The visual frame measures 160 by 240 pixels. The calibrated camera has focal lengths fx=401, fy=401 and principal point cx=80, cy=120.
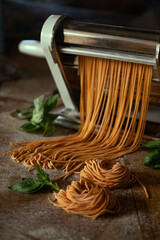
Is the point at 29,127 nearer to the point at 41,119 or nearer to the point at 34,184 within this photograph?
the point at 41,119

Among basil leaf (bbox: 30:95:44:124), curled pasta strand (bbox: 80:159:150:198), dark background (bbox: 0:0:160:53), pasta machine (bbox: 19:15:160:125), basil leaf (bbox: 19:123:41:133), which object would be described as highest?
pasta machine (bbox: 19:15:160:125)

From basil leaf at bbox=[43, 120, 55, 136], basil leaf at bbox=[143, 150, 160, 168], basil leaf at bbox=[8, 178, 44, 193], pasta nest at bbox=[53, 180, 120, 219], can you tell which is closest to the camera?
pasta nest at bbox=[53, 180, 120, 219]

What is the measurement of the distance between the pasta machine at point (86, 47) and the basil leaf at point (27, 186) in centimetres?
80

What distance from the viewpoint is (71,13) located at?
6.27 m

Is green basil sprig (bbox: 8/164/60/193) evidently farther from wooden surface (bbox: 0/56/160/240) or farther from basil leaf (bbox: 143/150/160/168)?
basil leaf (bbox: 143/150/160/168)

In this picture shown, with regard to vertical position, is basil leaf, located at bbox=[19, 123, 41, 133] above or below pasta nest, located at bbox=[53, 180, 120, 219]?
below

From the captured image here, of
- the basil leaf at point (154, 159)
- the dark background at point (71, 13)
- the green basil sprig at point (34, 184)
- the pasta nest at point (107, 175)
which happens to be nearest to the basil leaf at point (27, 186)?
the green basil sprig at point (34, 184)

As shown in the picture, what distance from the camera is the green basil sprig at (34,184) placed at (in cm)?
179

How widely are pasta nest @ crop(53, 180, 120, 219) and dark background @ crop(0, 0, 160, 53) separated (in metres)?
3.95

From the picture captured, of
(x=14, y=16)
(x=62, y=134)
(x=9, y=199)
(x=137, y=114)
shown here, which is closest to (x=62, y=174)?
(x=9, y=199)

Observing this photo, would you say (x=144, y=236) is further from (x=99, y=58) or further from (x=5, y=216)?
(x=99, y=58)

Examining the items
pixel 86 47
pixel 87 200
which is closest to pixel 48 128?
pixel 86 47

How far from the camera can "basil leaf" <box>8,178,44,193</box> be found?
5.87 feet

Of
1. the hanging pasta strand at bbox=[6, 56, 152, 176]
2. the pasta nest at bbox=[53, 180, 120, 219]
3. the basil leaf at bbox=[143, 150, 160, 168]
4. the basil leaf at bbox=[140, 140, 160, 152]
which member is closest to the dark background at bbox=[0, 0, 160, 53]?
the hanging pasta strand at bbox=[6, 56, 152, 176]
